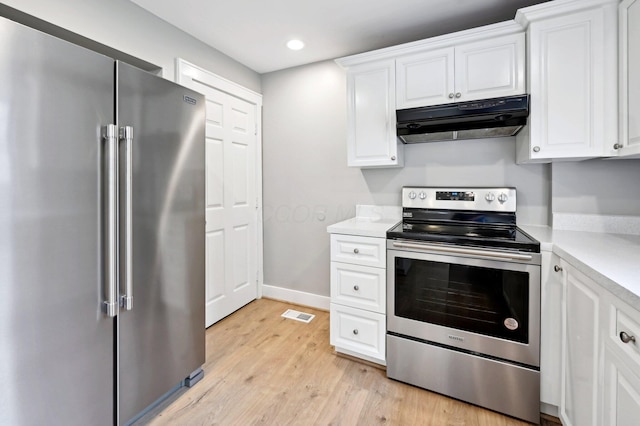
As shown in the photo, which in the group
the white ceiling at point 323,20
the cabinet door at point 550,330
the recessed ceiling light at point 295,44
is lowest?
the cabinet door at point 550,330

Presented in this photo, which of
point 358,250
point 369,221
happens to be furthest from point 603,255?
point 369,221

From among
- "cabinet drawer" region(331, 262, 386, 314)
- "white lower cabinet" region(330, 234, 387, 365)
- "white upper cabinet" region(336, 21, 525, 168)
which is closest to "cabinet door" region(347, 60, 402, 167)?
"white upper cabinet" region(336, 21, 525, 168)

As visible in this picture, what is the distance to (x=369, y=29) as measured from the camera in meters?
2.31

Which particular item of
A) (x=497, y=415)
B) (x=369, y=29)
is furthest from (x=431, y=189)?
(x=497, y=415)

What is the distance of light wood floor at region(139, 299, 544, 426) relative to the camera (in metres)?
1.61

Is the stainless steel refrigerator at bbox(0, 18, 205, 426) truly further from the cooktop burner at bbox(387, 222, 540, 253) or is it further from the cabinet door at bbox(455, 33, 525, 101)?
the cabinet door at bbox(455, 33, 525, 101)

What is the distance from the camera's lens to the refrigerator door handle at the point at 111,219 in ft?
4.27

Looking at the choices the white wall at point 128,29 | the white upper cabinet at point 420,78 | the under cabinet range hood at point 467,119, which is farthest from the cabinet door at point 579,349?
the white wall at point 128,29

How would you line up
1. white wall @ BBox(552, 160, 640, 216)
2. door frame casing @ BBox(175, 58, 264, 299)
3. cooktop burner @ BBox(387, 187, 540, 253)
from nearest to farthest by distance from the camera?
cooktop burner @ BBox(387, 187, 540, 253)
white wall @ BBox(552, 160, 640, 216)
door frame casing @ BBox(175, 58, 264, 299)

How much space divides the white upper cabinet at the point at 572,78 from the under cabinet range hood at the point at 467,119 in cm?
12

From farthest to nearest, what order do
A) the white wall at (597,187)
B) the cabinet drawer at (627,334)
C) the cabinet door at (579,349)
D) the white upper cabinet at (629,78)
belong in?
1. the white wall at (597,187)
2. the white upper cabinet at (629,78)
3. the cabinet door at (579,349)
4. the cabinet drawer at (627,334)

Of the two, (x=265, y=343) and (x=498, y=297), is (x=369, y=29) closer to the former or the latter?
(x=498, y=297)

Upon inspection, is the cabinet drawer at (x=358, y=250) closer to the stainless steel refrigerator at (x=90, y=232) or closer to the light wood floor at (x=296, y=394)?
the light wood floor at (x=296, y=394)

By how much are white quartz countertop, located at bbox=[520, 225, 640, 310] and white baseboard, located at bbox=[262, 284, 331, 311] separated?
1884 mm
